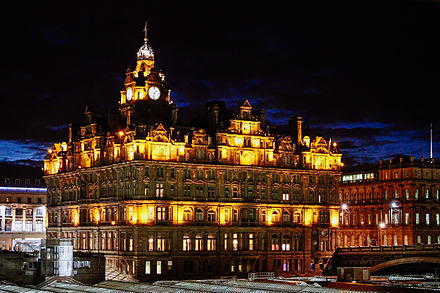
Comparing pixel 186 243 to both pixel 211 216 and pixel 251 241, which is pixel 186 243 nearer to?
→ pixel 211 216

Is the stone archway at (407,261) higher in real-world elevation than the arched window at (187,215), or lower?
lower

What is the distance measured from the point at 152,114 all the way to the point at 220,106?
39.3ft

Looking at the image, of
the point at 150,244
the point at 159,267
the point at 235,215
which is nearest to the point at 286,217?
the point at 235,215

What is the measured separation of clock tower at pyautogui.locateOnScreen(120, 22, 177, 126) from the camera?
159 m

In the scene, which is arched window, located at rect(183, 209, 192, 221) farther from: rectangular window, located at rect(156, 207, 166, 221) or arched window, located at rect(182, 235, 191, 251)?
rectangular window, located at rect(156, 207, 166, 221)

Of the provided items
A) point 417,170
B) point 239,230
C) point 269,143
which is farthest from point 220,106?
point 417,170

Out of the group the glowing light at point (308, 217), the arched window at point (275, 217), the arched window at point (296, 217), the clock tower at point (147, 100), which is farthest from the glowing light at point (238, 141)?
the glowing light at point (308, 217)

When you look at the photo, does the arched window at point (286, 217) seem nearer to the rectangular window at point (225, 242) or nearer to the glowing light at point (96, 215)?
the rectangular window at point (225, 242)

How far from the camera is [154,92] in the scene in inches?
6319

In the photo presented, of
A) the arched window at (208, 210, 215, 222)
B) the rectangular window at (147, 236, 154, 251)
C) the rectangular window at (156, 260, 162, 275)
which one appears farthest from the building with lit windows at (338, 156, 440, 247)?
the rectangular window at (147, 236, 154, 251)

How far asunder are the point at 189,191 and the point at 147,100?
56.8ft

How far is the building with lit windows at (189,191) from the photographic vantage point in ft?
492

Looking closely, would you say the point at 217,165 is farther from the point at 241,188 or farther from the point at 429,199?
the point at 429,199

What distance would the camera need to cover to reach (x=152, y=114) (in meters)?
160
